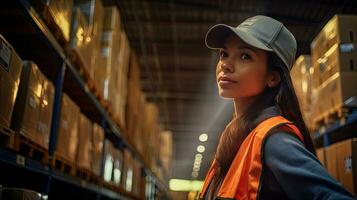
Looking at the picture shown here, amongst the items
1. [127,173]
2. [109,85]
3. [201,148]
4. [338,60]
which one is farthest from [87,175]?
[201,148]

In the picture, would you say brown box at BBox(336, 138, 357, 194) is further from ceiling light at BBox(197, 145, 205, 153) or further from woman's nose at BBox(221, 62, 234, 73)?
ceiling light at BBox(197, 145, 205, 153)

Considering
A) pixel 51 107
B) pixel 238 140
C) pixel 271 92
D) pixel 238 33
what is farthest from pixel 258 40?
pixel 51 107

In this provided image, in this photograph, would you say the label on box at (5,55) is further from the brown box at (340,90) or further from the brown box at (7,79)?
the brown box at (340,90)

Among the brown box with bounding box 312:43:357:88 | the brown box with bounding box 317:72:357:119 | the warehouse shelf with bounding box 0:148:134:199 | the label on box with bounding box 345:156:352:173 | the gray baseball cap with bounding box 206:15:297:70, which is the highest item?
the brown box with bounding box 312:43:357:88

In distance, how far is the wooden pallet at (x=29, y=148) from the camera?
2664 millimetres

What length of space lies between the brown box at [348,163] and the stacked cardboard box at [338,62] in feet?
1.55

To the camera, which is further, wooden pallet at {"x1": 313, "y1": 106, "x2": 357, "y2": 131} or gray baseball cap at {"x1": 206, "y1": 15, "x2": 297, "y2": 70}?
wooden pallet at {"x1": 313, "y1": 106, "x2": 357, "y2": 131}

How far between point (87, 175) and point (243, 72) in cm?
342

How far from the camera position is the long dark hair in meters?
1.46

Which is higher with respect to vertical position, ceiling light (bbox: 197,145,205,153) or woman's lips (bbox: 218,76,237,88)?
ceiling light (bbox: 197,145,205,153)

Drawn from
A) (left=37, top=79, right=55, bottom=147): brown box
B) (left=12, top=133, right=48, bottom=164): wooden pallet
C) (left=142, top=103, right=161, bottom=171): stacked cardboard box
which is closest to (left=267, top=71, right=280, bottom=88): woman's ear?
(left=12, top=133, right=48, bottom=164): wooden pallet

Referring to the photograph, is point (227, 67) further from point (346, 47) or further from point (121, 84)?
point (121, 84)

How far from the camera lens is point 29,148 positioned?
2.93 meters

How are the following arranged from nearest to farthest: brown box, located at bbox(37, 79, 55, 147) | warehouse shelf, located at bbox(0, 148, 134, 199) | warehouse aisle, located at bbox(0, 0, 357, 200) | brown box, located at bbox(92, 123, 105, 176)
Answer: warehouse shelf, located at bbox(0, 148, 134, 199), warehouse aisle, located at bbox(0, 0, 357, 200), brown box, located at bbox(37, 79, 55, 147), brown box, located at bbox(92, 123, 105, 176)
